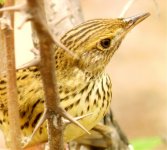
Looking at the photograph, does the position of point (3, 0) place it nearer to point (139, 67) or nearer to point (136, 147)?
point (136, 147)

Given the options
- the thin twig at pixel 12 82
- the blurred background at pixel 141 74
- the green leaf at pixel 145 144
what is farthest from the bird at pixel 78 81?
the blurred background at pixel 141 74

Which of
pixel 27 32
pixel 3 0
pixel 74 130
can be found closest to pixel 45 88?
pixel 3 0

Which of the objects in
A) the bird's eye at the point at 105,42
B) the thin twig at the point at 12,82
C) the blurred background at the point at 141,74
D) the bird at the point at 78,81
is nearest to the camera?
the thin twig at the point at 12,82

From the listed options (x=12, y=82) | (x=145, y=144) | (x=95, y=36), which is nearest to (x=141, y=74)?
(x=145, y=144)

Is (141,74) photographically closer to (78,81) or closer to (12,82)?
(78,81)

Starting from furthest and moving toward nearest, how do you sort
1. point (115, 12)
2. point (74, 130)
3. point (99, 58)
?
point (115, 12) < point (99, 58) < point (74, 130)

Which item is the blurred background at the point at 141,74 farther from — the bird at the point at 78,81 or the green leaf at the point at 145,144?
the bird at the point at 78,81
